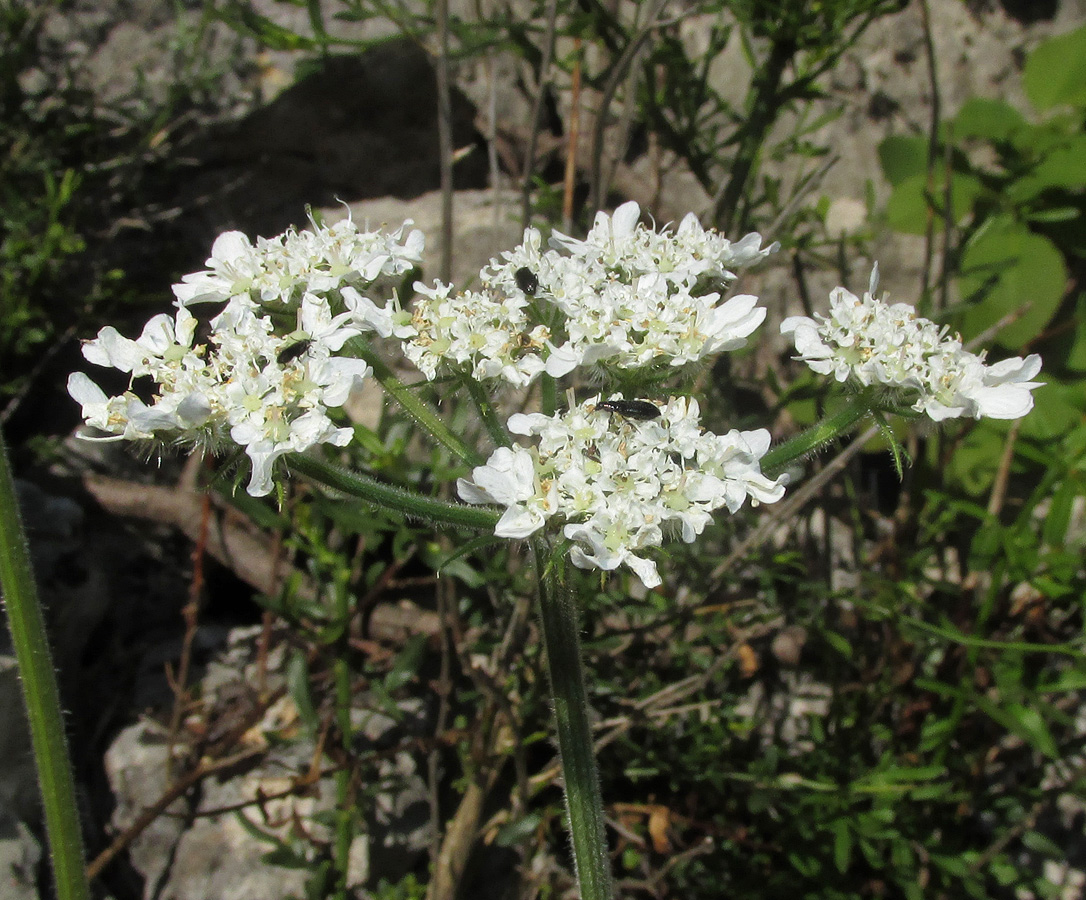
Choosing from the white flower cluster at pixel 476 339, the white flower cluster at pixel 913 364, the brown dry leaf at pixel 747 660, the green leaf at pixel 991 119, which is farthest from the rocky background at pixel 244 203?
the white flower cluster at pixel 913 364

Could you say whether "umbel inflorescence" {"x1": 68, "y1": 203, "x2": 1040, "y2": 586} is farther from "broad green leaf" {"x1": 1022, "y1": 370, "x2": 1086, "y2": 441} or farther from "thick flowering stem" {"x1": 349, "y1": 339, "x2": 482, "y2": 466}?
"broad green leaf" {"x1": 1022, "y1": 370, "x2": 1086, "y2": 441}

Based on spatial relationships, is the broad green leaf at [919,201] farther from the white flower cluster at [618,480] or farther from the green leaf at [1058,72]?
the white flower cluster at [618,480]

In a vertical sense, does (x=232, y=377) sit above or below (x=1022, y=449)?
below

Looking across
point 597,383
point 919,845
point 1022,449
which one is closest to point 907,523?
point 1022,449

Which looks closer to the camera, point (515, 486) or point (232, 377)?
point (515, 486)

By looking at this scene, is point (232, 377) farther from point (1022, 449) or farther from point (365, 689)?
point (1022, 449)

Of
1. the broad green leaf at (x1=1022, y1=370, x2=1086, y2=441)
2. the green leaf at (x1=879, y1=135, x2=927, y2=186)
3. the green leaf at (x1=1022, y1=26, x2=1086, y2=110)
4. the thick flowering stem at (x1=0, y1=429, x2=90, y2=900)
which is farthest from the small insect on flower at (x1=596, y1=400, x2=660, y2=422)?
the green leaf at (x1=1022, y1=26, x2=1086, y2=110)

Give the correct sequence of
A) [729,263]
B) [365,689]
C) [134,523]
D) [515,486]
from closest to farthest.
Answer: [515,486]
[729,263]
[365,689]
[134,523]
